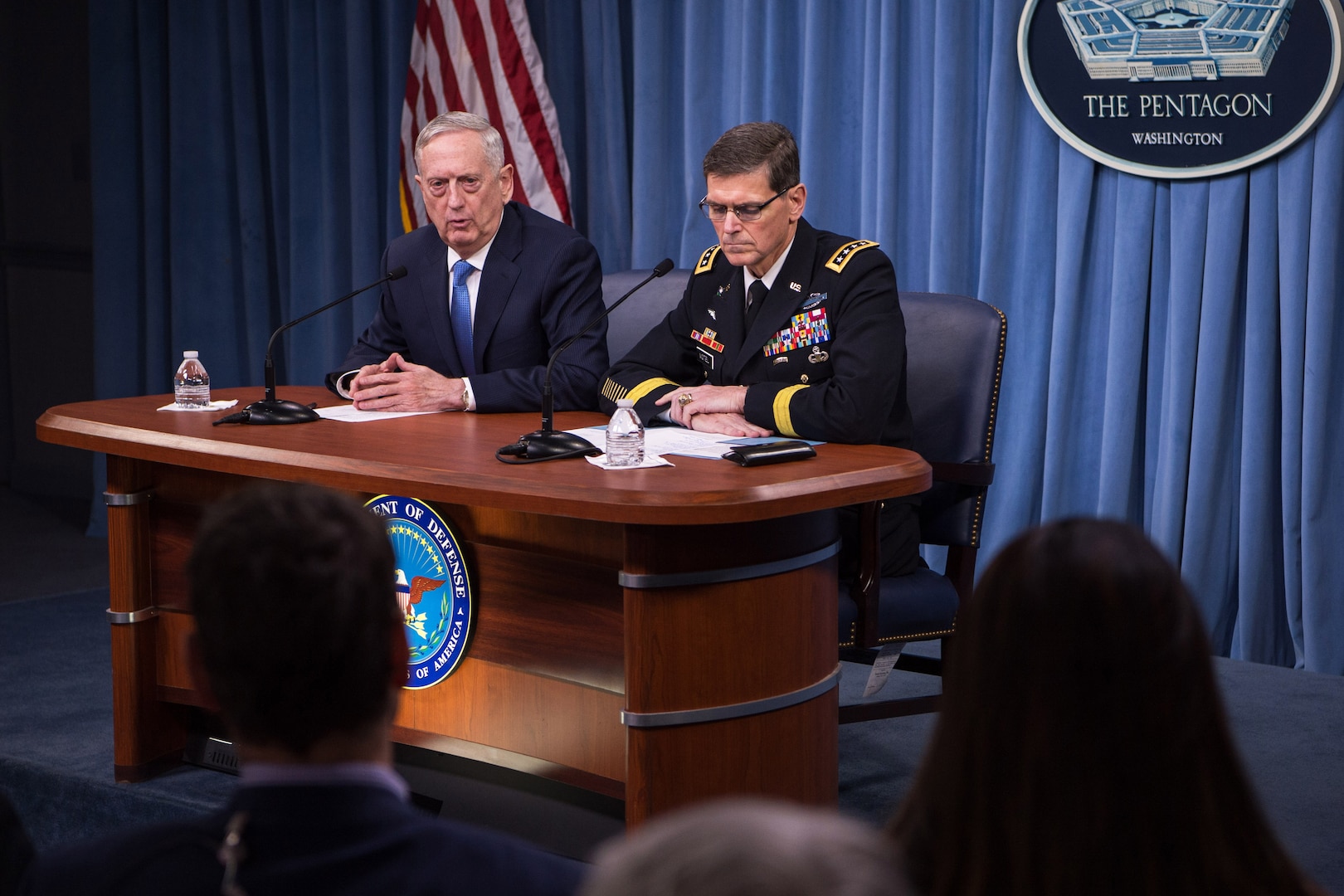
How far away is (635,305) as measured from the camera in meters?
3.34

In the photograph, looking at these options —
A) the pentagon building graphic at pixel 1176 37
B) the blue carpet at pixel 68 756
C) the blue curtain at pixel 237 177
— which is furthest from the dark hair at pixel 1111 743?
the blue curtain at pixel 237 177

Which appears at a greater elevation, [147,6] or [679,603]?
[147,6]

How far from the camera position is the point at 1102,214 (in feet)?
11.8

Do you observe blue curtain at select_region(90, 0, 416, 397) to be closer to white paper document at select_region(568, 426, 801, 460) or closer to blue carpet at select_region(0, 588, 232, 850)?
blue carpet at select_region(0, 588, 232, 850)

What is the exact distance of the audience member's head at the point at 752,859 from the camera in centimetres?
47

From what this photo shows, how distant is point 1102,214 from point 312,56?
2.91 m

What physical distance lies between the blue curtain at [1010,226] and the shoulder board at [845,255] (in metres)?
1.03

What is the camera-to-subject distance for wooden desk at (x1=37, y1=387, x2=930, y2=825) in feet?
6.81

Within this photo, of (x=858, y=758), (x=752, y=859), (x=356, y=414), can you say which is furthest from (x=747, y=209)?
(x=752, y=859)

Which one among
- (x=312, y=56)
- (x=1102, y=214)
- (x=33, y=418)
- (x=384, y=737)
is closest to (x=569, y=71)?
(x=312, y=56)

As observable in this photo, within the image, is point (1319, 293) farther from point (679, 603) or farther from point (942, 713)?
point (942, 713)

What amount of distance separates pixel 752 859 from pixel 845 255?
2388 mm

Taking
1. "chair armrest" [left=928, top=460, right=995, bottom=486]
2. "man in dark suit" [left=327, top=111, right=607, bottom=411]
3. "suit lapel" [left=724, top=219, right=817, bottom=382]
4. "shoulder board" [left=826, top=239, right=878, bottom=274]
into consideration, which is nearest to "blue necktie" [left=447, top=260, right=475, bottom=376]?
"man in dark suit" [left=327, top=111, right=607, bottom=411]

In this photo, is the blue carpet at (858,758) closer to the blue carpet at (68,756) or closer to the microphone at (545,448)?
the blue carpet at (68,756)
